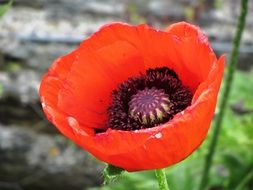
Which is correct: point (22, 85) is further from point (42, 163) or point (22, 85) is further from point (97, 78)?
point (97, 78)

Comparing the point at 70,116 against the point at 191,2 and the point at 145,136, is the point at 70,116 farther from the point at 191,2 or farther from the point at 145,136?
the point at 191,2

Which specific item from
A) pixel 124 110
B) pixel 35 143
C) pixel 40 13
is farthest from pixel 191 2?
pixel 124 110

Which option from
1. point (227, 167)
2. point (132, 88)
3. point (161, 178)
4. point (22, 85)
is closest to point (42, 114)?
point (22, 85)

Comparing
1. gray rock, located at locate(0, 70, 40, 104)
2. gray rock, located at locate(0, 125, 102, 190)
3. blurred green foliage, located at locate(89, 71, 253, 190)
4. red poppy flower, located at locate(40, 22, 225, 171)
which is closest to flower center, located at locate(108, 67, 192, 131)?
red poppy flower, located at locate(40, 22, 225, 171)

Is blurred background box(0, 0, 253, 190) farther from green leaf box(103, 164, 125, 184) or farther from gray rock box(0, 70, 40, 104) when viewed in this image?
green leaf box(103, 164, 125, 184)

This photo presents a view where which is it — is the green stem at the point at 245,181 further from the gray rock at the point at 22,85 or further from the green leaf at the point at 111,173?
the gray rock at the point at 22,85

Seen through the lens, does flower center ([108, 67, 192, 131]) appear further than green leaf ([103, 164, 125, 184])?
Yes
